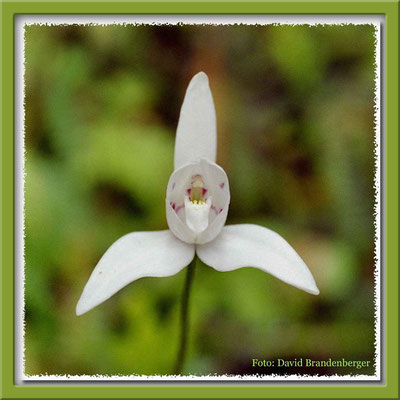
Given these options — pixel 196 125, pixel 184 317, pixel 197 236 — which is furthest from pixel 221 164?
pixel 184 317

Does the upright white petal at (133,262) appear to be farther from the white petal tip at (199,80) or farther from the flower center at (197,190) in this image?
the white petal tip at (199,80)

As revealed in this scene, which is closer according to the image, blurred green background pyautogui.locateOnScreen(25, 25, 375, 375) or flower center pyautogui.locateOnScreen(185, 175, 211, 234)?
flower center pyautogui.locateOnScreen(185, 175, 211, 234)

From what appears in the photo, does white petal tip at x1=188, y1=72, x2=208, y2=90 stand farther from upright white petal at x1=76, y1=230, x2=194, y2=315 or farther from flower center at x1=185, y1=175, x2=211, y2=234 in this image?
upright white petal at x1=76, y1=230, x2=194, y2=315

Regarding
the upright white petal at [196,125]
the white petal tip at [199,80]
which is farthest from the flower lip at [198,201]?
the white petal tip at [199,80]

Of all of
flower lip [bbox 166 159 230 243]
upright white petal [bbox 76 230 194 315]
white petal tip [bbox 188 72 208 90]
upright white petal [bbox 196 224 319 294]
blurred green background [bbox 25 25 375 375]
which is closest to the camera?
upright white petal [bbox 76 230 194 315]

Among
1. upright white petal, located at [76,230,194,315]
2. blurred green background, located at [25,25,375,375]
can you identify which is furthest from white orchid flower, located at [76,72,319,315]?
blurred green background, located at [25,25,375,375]

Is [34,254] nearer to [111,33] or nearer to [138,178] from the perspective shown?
[138,178]
